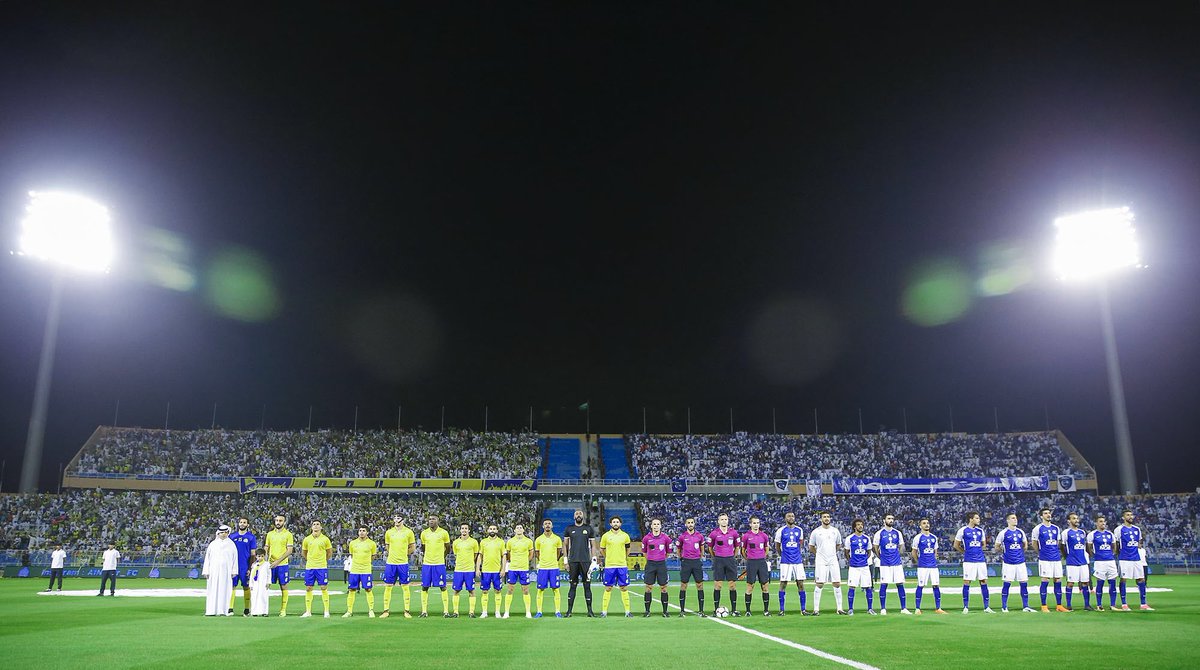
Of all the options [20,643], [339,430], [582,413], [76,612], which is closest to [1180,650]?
[20,643]

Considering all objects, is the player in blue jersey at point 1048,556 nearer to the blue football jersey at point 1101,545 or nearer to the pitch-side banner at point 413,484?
the blue football jersey at point 1101,545

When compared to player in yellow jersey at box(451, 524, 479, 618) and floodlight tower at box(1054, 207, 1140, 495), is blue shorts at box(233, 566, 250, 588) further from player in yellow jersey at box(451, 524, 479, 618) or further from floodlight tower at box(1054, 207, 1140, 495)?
floodlight tower at box(1054, 207, 1140, 495)

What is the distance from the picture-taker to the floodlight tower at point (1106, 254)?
3916cm

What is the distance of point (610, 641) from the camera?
40.6 ft

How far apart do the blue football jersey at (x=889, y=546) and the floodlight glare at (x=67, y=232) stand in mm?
40562

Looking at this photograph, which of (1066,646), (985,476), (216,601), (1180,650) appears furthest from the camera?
(985,476)

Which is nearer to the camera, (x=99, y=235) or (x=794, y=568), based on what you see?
(x=794, y=568)

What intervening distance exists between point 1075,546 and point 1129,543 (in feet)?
6.04

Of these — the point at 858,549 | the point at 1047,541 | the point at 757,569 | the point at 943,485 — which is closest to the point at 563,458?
the point at 943,485

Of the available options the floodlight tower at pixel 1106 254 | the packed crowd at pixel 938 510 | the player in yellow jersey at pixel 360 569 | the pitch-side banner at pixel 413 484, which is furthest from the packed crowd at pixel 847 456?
the player in yellow jersey at pixel 360 569

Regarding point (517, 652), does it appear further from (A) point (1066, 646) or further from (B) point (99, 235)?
(B) point (99, 235)

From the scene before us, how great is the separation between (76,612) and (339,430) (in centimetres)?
4301

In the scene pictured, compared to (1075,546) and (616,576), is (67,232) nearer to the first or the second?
(616,576)

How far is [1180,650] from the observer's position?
1040cm
